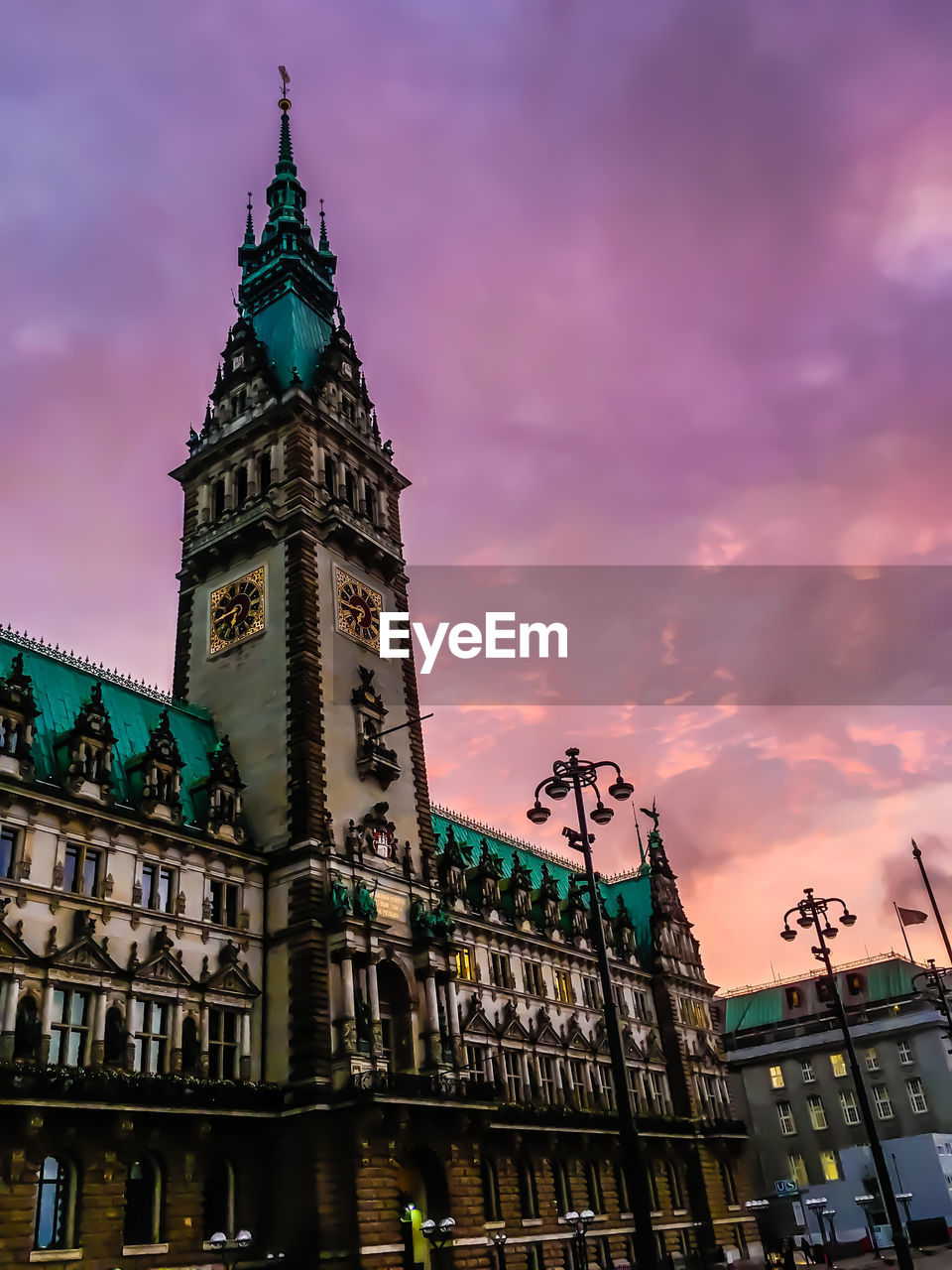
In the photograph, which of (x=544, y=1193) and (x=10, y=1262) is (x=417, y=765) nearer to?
(x=544, y=1193)

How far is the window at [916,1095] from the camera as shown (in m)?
91.6

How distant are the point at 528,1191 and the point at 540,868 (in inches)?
1152

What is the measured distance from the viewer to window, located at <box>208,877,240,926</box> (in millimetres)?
47719

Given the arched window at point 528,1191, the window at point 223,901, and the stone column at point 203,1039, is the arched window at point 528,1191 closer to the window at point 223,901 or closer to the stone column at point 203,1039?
the stone column at point 203,1039

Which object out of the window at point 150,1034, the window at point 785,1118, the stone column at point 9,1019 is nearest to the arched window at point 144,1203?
the window at point 150,1034

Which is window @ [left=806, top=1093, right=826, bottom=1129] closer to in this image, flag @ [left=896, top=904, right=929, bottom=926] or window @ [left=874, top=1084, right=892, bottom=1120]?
window @ [left=874, top=1084, right=892, bottom=1120]

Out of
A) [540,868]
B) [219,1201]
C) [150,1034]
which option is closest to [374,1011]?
[219,1201]

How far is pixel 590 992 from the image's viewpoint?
76625 mm

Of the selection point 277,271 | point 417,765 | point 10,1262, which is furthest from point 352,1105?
point 277,271

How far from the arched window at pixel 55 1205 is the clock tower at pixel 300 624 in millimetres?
10562

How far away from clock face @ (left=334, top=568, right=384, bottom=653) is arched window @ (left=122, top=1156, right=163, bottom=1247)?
2899 cm

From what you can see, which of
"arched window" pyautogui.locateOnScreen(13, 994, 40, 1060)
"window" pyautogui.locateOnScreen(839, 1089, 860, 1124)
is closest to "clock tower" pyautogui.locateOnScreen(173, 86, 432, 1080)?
"arched window" pyautogui.locateOnScreen(13, 994, 40, 1060)

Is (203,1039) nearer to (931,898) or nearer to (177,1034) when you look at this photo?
(177,1034)

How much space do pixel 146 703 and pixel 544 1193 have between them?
35148 millimetres
